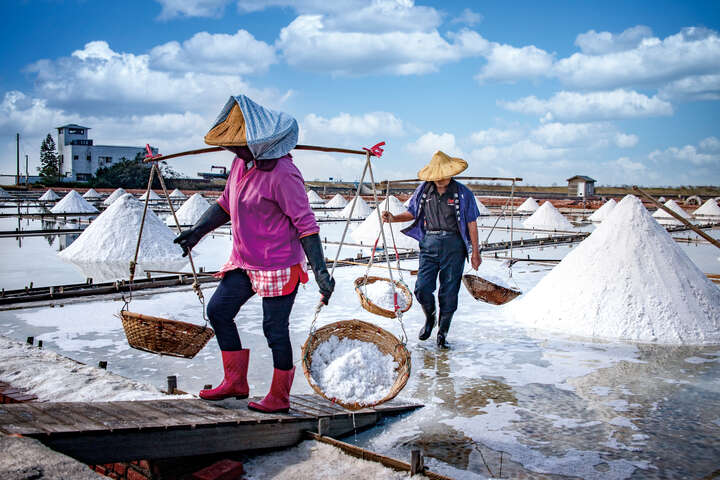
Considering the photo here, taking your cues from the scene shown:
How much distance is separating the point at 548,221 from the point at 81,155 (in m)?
39.6

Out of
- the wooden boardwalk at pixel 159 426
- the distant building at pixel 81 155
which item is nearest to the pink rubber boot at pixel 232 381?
the wooden boardwalk at pixel 159 426

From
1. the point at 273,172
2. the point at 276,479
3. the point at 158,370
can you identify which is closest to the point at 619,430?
the point at 276,479

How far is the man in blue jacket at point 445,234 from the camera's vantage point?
3549 millimetres

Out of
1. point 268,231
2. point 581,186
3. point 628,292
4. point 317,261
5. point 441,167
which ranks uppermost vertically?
point 581,186

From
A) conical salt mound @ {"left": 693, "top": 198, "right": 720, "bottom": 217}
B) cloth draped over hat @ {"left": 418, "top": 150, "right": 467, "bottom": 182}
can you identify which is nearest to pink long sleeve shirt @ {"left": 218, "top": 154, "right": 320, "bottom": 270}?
cloth draped over hat @ {"left": 418, "top": 150, "right": 467, "bottom": 182}

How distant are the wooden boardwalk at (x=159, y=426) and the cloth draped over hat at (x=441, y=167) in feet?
5.43

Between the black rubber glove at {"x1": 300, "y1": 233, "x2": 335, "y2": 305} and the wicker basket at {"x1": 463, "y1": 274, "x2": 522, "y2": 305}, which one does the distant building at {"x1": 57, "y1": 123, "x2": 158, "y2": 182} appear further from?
the black rubber glove at {"x1": 300, "y1": 233, "x2": 335, "y2": 305}

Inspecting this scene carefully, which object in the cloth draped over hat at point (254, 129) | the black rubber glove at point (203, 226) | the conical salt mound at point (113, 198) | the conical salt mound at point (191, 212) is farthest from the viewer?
the conical salt mound at point (113, 198)

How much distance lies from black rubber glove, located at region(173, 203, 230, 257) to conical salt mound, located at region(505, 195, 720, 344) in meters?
2.78

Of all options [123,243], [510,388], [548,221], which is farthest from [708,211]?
[510,388]

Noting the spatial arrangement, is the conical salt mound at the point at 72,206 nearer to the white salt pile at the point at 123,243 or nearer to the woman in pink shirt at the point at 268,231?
the white salt pile at the point at 123,243

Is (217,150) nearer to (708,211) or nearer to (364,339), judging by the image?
(364,339)

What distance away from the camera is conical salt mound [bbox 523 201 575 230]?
51.4ft

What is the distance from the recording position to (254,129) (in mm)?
2086
